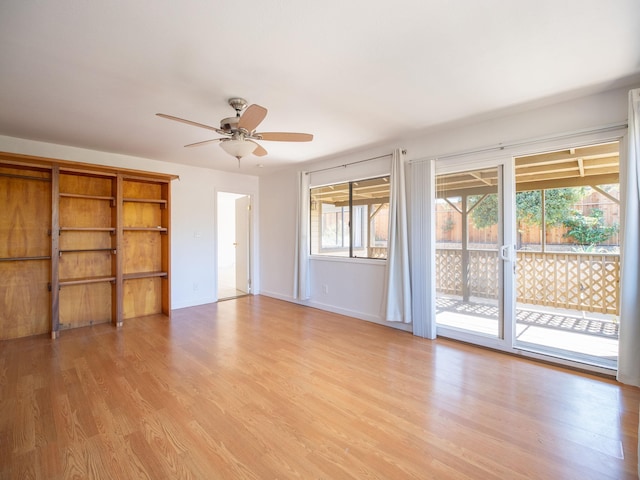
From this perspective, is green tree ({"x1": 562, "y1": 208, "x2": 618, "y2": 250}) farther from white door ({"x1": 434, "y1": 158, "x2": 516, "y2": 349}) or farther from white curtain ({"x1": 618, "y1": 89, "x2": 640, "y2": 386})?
white curtain ({"x1": 618, "y1": 89, "x2": 640, "y2": 386})

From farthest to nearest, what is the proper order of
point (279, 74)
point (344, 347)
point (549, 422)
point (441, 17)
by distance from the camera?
point (344, 347), point (279, 74), point (549, 422), point (441, 17)

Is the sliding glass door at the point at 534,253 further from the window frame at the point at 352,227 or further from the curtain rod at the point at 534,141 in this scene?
the window frame at the point at 352,227

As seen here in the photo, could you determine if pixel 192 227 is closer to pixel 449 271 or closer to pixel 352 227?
pixel 352 227

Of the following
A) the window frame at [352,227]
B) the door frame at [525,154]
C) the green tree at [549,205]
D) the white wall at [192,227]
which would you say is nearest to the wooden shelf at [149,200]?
the white wall at [192,227]

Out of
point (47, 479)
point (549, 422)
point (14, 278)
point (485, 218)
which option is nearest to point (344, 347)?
point (549, 422)

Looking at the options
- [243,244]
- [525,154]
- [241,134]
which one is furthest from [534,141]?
[243,244]

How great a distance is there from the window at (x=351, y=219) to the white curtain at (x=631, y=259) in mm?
2333

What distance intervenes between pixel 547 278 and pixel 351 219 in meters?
3.34

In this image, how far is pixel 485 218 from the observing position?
3281mm

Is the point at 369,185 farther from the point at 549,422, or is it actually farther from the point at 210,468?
the point at 210,468

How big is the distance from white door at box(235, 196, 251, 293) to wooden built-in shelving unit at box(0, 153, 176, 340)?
68.9 inches

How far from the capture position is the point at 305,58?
201 centimetres

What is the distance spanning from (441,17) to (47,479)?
3.18 m

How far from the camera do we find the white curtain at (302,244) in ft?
16.4
